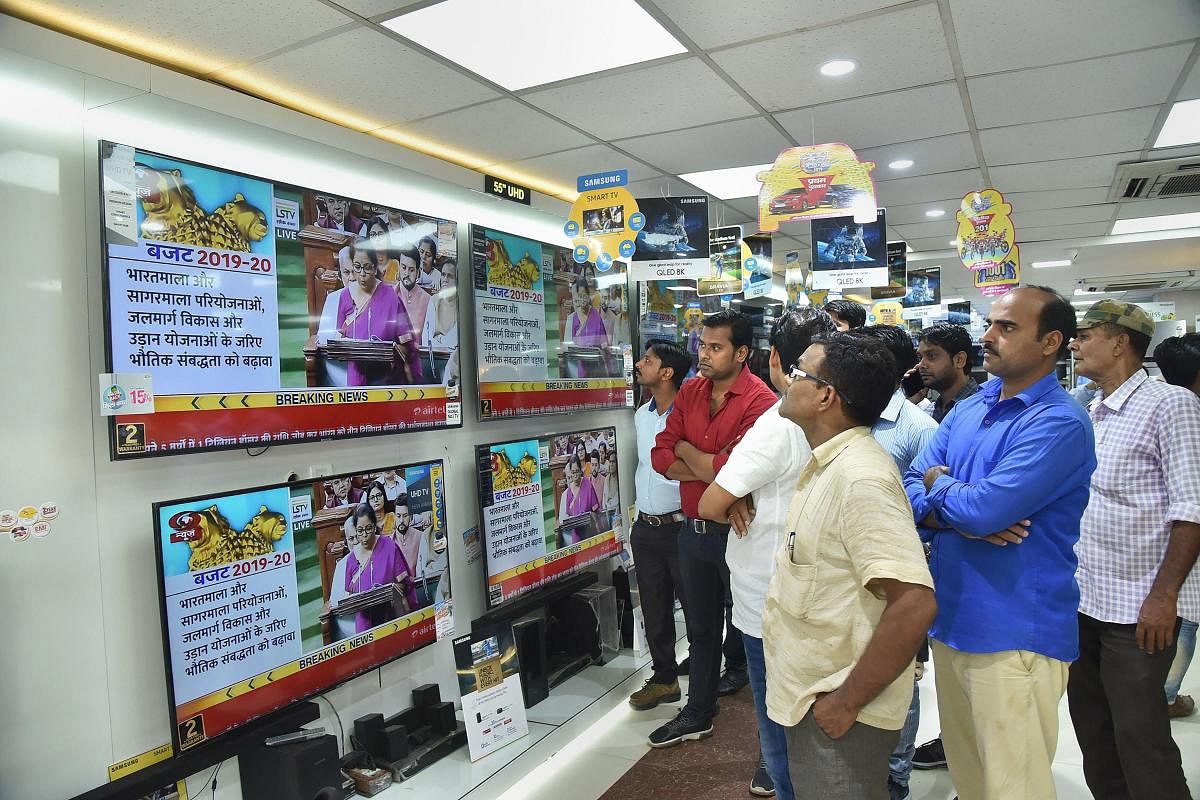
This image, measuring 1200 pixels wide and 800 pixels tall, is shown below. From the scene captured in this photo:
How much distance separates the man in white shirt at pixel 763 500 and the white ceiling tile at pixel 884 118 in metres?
1.49

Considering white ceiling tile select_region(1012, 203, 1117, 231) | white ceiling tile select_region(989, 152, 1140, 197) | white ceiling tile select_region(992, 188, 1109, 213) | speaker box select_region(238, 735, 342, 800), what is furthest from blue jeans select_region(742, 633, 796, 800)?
white ceiling tile select_region(1012, 203, 1117, 231)

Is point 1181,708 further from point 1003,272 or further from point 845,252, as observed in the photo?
point 845,252

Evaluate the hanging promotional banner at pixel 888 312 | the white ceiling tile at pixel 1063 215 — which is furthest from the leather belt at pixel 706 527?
the hanging promotional banner at pixel 888 312

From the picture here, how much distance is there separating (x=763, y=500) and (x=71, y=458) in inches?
85.3

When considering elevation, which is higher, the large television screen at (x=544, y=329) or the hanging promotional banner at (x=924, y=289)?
the hanging promotional banner at (x=924, y=289)

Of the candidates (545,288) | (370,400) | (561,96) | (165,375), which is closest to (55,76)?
(165,375)

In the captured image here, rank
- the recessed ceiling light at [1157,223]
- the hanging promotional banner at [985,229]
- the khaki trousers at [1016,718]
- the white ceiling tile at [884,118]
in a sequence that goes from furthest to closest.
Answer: the recessed ceiling light at [1157,223] < the hanging promotional banner at [985,229] < the white ceiling tile at [884,118] < the khaki trousers at [1016,718]

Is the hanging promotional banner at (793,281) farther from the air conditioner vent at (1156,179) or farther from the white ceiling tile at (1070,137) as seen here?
the white ceiling tile at (1070,137)

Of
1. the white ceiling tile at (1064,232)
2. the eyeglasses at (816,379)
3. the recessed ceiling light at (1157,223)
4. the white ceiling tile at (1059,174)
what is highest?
the recessed ceiling light at (1157,223)

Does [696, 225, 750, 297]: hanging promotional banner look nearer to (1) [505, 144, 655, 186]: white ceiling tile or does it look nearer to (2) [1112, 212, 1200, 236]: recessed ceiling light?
(1) [505, 144, 655, 186]: white ceiling tile

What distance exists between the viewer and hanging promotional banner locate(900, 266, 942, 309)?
8.12 metres

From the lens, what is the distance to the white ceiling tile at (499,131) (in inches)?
134

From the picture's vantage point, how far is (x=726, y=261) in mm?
5719

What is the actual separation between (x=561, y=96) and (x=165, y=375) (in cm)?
193
